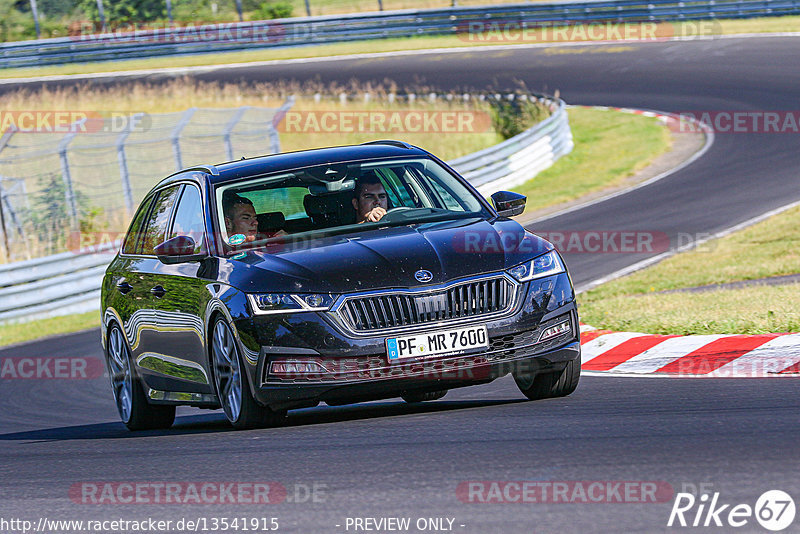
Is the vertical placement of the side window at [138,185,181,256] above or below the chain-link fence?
above

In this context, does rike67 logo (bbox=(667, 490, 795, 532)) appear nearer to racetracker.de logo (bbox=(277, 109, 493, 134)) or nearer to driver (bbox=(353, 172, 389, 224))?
driver (bbox=(353, 172, 389, 224))

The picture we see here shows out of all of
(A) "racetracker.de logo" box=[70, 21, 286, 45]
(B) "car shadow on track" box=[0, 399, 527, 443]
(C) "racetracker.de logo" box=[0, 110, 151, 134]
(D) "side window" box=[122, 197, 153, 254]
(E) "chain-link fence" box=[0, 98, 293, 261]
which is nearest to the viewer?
(B) "car shadow on track" box=[0, 399, 527, 443]

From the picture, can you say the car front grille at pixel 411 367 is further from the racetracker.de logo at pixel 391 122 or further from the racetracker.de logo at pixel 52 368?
the racetracker.de logo at pixel 391 122

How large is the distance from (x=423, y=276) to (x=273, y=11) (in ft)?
157

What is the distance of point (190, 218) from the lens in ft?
27.4

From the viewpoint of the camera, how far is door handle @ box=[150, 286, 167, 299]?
27.0ft

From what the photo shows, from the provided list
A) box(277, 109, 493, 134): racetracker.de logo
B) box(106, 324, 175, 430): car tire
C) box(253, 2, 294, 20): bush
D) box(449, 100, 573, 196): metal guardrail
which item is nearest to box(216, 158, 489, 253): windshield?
box(106, 324, 175, 430): car tire

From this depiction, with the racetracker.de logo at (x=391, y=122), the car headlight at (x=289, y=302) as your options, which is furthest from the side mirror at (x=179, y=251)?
the racetracker.de logo at (x=391, y=122)

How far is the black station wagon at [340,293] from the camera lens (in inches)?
267

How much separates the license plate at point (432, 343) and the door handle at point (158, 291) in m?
2.10

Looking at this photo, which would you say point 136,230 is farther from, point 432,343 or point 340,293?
point 432,343

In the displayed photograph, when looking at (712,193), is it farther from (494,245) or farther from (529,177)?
(494,245)

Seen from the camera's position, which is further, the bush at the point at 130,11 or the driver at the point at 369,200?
the bush at the point at 130,11

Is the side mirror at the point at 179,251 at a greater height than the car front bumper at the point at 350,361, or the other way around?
the side mirror at the point at 179,251
